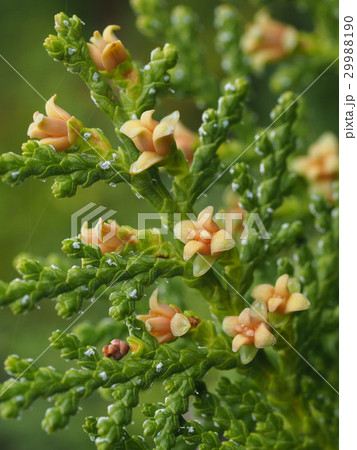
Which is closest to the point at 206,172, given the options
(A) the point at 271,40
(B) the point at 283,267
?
(B) the point at 283,267

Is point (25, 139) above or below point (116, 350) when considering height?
above

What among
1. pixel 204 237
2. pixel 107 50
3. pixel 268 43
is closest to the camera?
pixel 204 237

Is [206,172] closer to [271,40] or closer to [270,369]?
[270,369]
